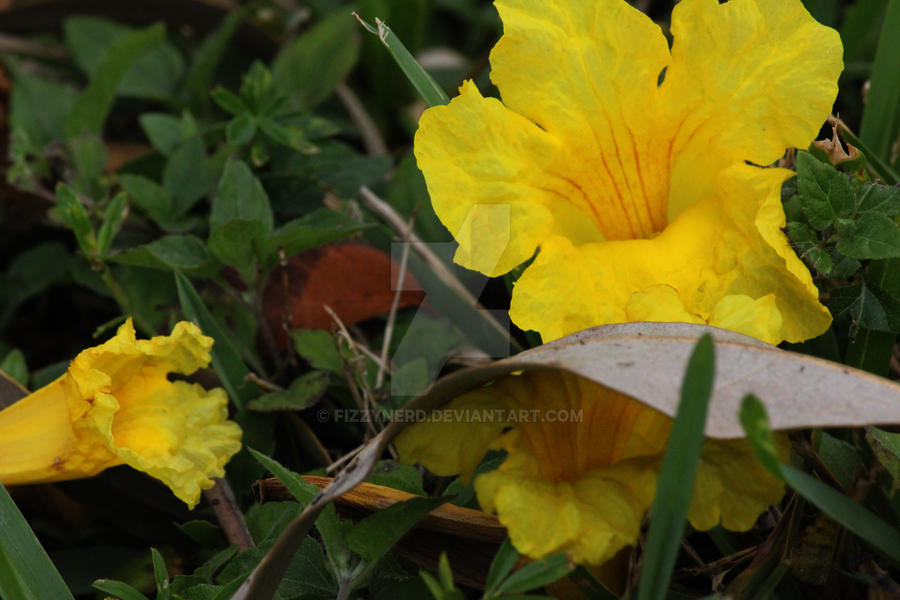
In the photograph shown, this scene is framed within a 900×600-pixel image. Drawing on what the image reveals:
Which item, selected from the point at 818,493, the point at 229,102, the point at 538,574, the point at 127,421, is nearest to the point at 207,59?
the point at 229,102

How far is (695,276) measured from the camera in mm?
1521

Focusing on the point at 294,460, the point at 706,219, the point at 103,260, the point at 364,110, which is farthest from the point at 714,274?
the point at 364,110

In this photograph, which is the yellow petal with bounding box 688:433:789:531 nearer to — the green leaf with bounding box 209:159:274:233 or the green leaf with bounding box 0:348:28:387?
the green leaf with bounding box 209:159:274:233

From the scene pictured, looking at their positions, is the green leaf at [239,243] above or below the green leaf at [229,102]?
below

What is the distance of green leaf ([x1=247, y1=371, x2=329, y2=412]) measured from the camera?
1.79m

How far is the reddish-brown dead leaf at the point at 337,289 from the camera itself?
6.95 ft

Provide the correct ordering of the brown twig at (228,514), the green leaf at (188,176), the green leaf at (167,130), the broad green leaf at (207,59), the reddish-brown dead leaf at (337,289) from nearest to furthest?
the brown twig at (228,514) → the reddish-brown dead leaf at (337,289) → the green leaf at (188,176) → the green leaf at (167,130) → the broad green leaf at (207,59)

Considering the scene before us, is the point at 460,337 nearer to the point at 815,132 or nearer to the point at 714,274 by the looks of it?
the point at 714,274

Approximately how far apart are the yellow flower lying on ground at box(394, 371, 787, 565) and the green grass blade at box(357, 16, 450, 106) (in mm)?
600

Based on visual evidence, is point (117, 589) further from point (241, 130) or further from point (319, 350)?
point (241, 130)

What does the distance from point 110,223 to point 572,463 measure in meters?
1.13

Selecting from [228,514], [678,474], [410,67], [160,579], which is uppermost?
[410,67]

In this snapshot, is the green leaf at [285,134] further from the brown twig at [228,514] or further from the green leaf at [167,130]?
the brown twig at [228,514]

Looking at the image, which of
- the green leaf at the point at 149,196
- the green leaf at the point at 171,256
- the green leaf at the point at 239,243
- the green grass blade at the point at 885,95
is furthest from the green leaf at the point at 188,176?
the green grass blade at the point at 885,95
